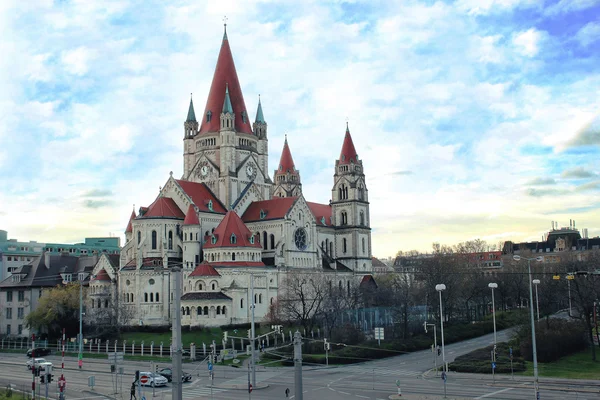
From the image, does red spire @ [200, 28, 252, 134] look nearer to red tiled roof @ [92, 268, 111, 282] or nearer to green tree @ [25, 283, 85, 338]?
red tiled roof @ [92, 268, 111, 282]

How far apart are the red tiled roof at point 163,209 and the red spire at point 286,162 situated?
44351mm

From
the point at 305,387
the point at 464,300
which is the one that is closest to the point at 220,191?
the point at 464,300

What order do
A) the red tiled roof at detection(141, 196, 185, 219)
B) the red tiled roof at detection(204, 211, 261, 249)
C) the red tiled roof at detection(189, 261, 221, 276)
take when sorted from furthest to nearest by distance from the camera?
1. the red tiled roof at detection(141, 196, 185, 219)
2. the red tiled roof at detection(204, 211, 261, 249)
3. the red tiled roof at detection(189, 261, 221, 276)

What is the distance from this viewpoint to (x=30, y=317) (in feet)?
312

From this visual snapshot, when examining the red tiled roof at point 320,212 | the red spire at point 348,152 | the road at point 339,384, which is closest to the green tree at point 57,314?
the road at point 339,384

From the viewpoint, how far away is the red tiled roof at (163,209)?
102625 millimetres

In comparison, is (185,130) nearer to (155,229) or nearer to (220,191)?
(220,191)

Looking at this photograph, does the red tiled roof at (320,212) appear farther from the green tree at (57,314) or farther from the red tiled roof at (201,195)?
the green tree at (57,314)

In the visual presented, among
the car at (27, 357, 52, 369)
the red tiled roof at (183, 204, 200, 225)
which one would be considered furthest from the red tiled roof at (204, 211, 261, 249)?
the car at (27, 357, 52, 369)

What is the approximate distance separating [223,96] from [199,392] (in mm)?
72462

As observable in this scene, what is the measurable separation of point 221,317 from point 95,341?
17.0 m

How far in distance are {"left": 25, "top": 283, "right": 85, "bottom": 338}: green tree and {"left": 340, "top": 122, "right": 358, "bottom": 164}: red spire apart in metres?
60.1

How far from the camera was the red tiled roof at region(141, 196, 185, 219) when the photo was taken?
10262 centimetres

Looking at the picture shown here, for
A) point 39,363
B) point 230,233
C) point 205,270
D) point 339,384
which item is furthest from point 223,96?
point 339,384
